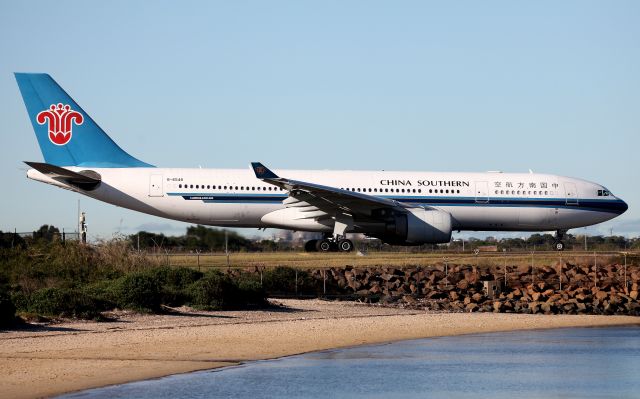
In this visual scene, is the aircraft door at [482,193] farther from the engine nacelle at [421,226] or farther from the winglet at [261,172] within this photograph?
the winglet at [261,172]

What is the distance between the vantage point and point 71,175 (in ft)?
127

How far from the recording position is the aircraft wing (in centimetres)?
3678

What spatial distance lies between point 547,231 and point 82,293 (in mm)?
25845

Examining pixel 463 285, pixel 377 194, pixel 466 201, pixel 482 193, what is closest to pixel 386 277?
pixel 463 285

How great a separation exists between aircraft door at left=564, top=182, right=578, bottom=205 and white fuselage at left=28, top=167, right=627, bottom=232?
41mm

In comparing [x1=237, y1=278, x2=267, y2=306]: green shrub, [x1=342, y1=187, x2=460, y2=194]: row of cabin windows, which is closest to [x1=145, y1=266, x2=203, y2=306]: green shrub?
[x1=237, y1=278, x2=267, y2=306]: green shrub

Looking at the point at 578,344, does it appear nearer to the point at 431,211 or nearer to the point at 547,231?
the point at 431,211

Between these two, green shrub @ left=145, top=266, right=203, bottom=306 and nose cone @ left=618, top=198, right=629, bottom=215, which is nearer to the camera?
green shrub @ left=145, top=266, right=203, bottom=306

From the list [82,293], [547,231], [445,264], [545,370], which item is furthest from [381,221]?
[545,370]

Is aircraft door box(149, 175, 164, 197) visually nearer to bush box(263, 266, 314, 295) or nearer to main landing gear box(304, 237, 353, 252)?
main landing gear box(304, 237, 353, 252)

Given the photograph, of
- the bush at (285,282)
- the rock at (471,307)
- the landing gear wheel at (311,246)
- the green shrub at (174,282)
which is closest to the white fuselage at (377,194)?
the landing gear wheel at (311,246)

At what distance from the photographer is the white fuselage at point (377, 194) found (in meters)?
39.7

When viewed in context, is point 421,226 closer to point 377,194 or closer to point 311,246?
point 377,194

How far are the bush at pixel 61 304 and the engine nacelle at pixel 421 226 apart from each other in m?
18.2
